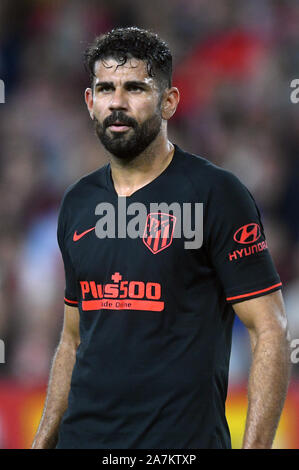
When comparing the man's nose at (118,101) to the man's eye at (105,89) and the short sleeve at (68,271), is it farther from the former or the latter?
the short sleeve at (68,271)

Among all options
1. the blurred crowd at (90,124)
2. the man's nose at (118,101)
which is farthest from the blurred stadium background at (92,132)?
the man's nose at (118,101)

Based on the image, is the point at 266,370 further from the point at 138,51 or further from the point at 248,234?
the point at 138,51

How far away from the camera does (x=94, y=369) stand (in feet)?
8.79

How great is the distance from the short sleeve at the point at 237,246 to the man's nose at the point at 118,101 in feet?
1.35

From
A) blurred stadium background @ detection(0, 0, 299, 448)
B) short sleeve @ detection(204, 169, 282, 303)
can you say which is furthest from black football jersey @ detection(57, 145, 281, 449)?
blurred stadium background @ detection(0, 0, 299, 448)

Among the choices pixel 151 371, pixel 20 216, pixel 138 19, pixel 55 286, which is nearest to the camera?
pixel 151 371

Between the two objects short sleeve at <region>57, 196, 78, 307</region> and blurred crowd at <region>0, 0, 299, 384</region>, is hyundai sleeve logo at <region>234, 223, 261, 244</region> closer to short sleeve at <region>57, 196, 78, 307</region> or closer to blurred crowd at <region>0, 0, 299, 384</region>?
short sleeve at <region>57, 196, 78, 307</region>

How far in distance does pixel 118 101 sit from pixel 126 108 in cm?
4

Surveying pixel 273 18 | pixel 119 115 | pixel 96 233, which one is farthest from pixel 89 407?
pixel 273 18

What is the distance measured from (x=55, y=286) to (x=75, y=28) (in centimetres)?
315

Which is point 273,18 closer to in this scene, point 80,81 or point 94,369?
point 80,81

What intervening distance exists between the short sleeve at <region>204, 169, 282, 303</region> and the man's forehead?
47 centimetres

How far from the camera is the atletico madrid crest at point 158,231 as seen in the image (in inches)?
104

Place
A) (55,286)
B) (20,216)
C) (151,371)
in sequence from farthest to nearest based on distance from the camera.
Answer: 1. (20,216)
2. (55,286)
3. (151,371)
